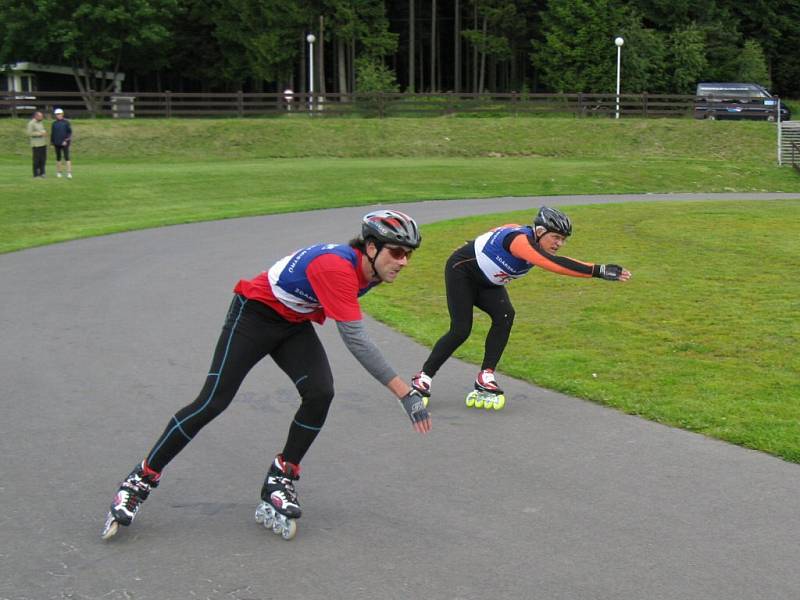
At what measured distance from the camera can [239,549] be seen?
5.02m

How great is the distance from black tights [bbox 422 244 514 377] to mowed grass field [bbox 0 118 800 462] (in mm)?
546

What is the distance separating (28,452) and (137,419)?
3.19ft

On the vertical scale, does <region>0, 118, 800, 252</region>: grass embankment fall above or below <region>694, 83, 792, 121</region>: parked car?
below

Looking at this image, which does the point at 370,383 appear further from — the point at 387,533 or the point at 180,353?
the point at 387,533

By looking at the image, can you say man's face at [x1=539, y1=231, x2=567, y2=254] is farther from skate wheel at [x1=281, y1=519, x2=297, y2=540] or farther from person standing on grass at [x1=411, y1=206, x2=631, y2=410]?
skate wheel at [x1=281, y1=519, x2=297, y2=540]

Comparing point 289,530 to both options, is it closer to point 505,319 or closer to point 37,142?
point 505,319

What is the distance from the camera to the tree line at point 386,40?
6103 cm

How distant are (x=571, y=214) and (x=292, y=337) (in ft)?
62.9

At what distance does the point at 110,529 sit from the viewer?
Answer: 16.8 feet

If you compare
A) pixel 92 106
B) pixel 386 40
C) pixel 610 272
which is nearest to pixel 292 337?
pixel 610 272

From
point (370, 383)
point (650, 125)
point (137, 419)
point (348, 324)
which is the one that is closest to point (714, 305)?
point (370, 383)

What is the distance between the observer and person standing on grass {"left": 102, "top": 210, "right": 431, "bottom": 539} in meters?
4.96

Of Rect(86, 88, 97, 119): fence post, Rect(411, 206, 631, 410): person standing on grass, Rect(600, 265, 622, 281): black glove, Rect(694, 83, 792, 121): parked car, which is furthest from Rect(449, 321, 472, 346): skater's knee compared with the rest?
Rect(694, 83, 792, 121): parked car

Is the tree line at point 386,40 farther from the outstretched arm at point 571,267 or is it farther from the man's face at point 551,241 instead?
the outstretched arm at point 571,267
